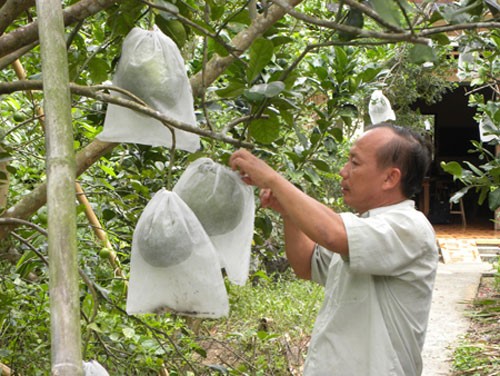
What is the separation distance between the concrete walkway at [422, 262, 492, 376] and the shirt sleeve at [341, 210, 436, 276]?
3.65m

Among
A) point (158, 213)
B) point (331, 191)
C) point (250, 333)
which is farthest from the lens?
point (331, 191)

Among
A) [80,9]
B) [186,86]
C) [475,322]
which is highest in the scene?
[80,9]

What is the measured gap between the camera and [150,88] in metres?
1.44

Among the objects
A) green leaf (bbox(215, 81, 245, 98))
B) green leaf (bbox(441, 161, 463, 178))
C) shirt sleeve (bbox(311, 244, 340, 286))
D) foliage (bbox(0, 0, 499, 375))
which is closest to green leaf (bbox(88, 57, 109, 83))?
foliage (bbox(0, 0, 499, 375))

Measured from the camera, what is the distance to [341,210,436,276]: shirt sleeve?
172cm

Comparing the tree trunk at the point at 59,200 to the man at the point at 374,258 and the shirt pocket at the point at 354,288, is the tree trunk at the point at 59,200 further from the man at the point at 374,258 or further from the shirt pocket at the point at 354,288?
the shirt pocket at the point at 354,288

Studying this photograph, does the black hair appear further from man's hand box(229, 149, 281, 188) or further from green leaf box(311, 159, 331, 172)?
man's hand box(229, 149, 281, 188)

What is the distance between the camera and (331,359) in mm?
1848

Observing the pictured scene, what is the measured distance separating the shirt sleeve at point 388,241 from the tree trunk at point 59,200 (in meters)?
1.04

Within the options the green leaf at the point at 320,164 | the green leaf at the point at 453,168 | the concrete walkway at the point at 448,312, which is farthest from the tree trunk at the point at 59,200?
the concrete walkway at the point at 448,312

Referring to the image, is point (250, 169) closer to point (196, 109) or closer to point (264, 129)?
point (264, 129)

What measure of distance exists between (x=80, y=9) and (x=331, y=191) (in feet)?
23.2

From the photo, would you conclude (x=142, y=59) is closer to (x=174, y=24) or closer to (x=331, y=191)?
(x=174, y=24)

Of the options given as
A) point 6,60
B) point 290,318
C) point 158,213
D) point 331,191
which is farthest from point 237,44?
point 331,191
